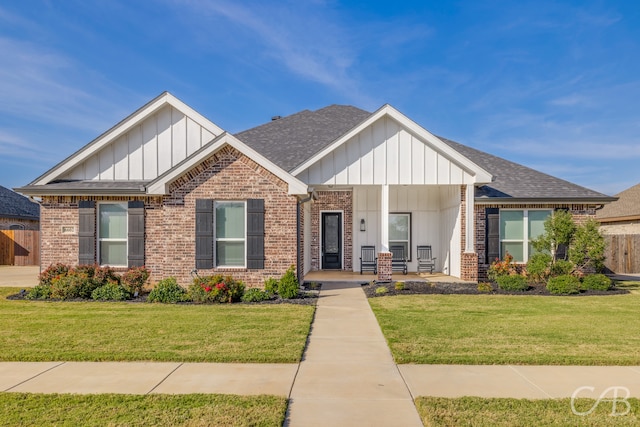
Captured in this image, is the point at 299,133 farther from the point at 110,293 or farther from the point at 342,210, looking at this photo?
the point at 110,293

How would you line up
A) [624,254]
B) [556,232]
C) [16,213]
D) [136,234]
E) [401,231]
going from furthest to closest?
1. [16,213]
2. [624,254]
3. [401,231]
4. [556,232]
5. [136,234]

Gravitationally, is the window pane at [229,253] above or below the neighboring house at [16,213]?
below

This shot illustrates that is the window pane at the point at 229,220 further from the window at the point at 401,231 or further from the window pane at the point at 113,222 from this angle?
the window at the point at 401,231

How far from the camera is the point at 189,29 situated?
13.1 metres

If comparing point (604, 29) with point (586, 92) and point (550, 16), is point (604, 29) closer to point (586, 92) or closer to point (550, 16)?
point (550, 16)

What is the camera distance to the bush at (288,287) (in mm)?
9891

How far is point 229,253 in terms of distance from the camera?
36.2 ft

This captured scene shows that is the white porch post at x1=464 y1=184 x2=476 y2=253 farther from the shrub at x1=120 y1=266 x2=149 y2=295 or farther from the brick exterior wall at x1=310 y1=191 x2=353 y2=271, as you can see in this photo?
the shrub at x1=120 y1=266 x2=149 y2=295

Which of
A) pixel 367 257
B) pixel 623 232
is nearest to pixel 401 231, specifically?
pixel 367 257

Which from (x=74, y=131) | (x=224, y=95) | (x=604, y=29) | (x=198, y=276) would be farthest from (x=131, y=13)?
(x=604, y=29)

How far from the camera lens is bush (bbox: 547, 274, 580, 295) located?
11.0 meters

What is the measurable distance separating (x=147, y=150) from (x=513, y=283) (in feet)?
38.3

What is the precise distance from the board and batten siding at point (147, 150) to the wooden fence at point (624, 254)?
712 inches

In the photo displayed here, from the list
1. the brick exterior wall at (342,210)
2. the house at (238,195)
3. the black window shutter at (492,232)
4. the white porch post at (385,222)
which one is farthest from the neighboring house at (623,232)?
the brick exterior wall at (342,210)
